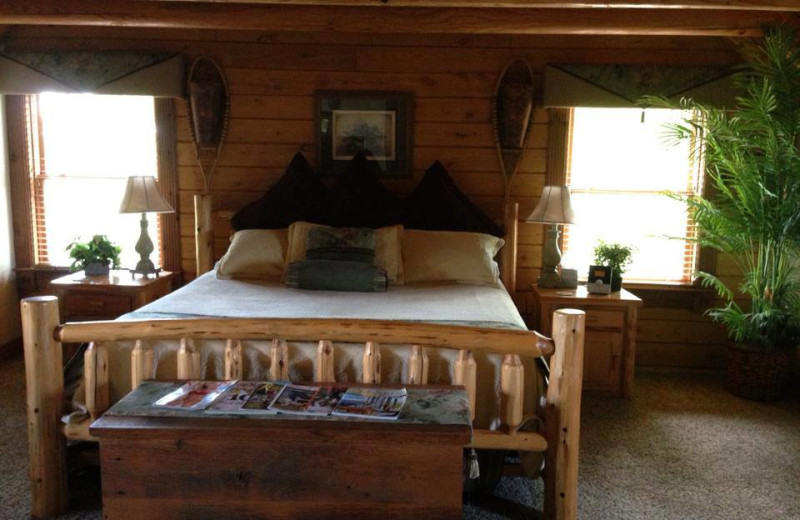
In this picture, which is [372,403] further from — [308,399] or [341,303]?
[341,303]

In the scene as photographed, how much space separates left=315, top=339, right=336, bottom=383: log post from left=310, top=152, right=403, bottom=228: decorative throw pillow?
66.0 inches

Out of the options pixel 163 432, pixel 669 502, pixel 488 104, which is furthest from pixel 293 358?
pixel 488 104

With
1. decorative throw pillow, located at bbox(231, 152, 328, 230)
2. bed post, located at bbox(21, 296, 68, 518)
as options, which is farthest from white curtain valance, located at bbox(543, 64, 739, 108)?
bed post, located at bbox(21, 296, 68, 518)

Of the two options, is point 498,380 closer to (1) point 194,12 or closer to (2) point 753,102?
(2) point 753,102

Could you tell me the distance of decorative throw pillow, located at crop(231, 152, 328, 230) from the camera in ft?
13.1

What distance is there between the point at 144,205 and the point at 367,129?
1429mm

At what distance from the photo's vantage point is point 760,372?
143 inches

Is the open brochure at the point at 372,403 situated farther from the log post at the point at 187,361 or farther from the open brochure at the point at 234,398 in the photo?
the log post at the point at 187,361

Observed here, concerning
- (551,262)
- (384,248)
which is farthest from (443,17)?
(551,262)

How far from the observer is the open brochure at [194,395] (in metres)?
1.93

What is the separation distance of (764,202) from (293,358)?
2685 mm

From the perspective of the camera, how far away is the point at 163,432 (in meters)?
1.81

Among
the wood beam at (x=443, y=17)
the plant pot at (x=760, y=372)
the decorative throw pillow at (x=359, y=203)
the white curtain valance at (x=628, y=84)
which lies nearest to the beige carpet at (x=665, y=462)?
the plant pot at (x=760, y=372)

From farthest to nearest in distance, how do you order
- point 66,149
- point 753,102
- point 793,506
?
point 66,149 < point 753,102 < point 793,506
